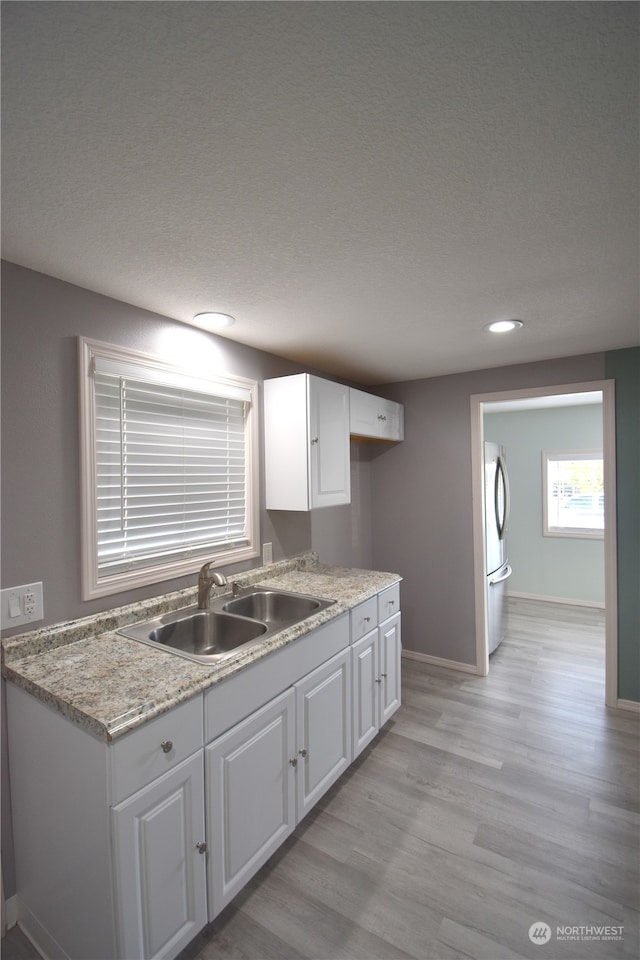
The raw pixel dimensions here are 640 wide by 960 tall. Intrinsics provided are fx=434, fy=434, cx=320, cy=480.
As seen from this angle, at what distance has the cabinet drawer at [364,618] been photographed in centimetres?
218

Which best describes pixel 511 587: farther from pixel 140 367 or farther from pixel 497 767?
pixel 140 367

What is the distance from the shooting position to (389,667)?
8.36 ft

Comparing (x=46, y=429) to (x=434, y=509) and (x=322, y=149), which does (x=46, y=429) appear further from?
(x=434, y=509)

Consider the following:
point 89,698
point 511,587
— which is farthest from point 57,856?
point 511,587

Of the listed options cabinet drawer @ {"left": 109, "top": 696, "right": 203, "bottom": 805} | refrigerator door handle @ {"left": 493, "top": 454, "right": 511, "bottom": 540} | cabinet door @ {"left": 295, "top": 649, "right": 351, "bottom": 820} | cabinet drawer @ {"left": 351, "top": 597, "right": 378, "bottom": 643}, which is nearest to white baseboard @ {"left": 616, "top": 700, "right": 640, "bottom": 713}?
refrigerator door handle @ {"left": 493, "top": 454, "right": 511, "bottom": 540}

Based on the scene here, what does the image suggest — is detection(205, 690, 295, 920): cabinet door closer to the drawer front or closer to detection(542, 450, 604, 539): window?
the drawer front

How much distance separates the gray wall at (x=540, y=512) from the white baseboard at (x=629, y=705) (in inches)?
90.3

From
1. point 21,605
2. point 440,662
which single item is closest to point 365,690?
point 440,662

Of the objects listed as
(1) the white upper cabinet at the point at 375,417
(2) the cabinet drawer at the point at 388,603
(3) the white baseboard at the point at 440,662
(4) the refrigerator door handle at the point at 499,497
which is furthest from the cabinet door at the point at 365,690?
(4) the refrigerator door handle at the point at 499,497

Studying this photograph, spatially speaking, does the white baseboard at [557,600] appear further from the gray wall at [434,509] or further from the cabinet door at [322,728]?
the cabinet door at [322,728]

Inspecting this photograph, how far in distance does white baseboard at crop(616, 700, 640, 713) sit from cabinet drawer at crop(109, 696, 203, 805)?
2.82 meters

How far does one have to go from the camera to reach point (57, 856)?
4.33 ft

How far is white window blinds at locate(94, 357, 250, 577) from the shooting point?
1833 mm

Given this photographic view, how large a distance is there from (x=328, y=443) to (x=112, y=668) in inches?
65.4
